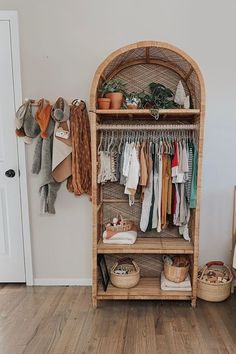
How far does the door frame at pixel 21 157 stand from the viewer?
7.67 feet

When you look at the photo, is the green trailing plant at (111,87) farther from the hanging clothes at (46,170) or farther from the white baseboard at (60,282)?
the white baseboard at (60,282)

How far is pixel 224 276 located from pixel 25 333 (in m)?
1.59

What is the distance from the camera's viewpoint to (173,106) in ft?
7.18

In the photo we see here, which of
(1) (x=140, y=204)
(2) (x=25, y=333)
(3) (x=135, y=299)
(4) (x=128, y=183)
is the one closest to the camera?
(2) (x=25, y=333)

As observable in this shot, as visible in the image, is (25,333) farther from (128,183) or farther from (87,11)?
(87,11)

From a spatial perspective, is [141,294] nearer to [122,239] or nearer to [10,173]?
[122,239]

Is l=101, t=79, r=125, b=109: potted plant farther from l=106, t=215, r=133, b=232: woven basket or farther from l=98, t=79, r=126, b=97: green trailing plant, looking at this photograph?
l=106, t=215, r=133, b=232: woven basket

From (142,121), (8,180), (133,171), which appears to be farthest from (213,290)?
(8,180)

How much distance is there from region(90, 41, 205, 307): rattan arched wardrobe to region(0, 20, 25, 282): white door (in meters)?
0.76

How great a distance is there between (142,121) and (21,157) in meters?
1.09

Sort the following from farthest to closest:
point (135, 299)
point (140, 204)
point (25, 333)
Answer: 1. point (140, 204)
2. point (135, 299)
3. point (25, 333)

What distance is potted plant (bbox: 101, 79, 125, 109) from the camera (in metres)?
2.14

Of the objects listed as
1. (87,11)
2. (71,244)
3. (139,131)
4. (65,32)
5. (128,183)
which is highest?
(87,11)

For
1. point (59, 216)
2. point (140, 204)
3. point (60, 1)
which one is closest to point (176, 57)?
point (60, 1)
